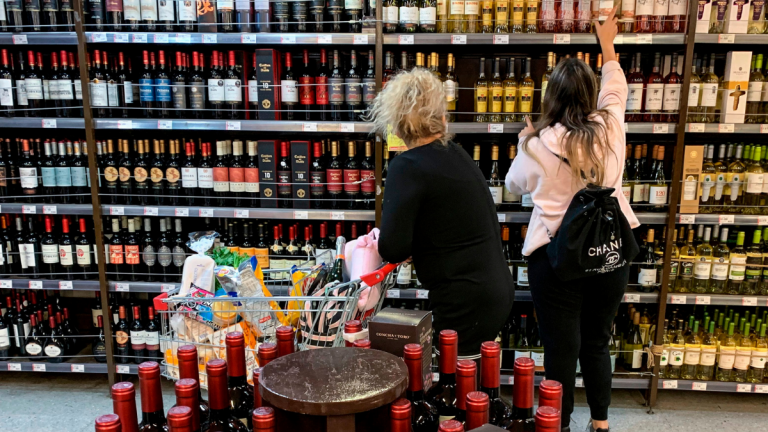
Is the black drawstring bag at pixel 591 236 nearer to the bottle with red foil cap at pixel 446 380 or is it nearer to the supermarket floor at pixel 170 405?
the bottle with red foil cap at pixel 446 380

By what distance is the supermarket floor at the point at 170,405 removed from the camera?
3.01 m

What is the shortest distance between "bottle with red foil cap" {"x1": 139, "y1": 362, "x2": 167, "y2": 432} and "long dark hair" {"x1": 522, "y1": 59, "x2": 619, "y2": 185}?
159 centimetres

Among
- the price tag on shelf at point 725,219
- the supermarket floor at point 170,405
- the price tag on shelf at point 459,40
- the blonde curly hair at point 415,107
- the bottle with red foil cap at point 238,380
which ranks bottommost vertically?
the supermarket floor at point 170,405

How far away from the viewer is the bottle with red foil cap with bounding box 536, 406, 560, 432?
84 cm

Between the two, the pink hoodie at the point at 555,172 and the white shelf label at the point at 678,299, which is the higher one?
the pink hoodie at the point at 555,172

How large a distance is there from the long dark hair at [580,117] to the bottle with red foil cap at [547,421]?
4.61 ft

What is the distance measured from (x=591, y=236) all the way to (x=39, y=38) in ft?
9.65

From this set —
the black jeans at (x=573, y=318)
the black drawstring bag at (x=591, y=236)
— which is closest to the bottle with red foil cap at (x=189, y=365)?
the black drawstring bag at (x=591, y=236)

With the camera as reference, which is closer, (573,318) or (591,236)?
(591,236)

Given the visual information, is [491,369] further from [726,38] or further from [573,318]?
[726,38]

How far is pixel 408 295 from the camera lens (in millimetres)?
3160

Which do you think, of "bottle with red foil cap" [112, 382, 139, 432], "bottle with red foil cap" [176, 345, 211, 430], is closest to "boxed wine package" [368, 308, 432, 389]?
"bottle with red foil cap" [176, 345, 211, 430]

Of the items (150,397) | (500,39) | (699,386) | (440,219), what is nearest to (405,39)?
(500,39)

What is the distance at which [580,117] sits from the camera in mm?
2139
